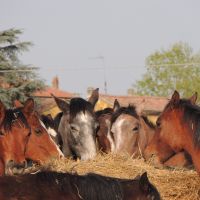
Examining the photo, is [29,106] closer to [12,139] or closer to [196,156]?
[12,139]

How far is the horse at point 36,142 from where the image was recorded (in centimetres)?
811

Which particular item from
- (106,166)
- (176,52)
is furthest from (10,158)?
(176,52)

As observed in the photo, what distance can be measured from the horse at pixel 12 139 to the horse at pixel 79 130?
1.77 metres

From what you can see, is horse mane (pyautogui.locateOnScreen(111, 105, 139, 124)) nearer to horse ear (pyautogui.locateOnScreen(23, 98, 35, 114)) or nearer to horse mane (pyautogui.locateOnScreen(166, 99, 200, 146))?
horse ear (pyautogui.locateOnScreen(23, 98, 35, 114))

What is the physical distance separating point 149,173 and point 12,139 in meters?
1.80

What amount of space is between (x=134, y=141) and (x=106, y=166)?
244 cm

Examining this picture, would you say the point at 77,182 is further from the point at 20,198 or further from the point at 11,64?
the point at 11,64

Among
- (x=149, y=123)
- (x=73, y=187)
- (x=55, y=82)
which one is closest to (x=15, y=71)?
(x=149, y=123)

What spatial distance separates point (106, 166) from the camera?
24.4 feet

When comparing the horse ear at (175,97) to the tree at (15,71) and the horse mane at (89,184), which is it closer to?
the horse mane at (89,184)

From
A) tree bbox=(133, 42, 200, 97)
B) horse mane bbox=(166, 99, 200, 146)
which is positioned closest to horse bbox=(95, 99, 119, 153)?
horse mane bbox=(166, 99, 200, 146)

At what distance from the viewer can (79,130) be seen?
930cm

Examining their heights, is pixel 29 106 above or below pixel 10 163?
above

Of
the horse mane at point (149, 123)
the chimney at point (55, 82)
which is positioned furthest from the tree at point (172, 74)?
the horse mane at point (149, 123)
